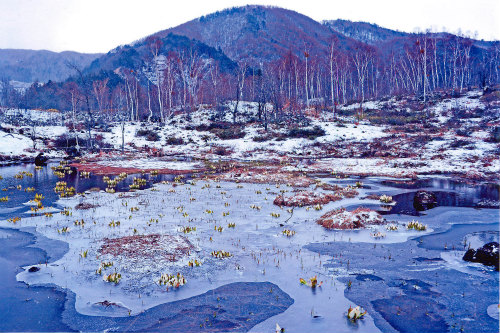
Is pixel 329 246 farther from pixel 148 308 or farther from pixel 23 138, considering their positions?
pixel 23 138

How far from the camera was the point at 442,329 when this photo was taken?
6.16 m

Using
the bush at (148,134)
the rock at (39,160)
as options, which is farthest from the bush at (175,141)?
the rock at (39,160)

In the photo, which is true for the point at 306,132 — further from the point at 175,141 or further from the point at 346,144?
the point at 175,141

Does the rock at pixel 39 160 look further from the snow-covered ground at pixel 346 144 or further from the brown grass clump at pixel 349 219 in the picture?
the brown grass clump at pixel 349 219

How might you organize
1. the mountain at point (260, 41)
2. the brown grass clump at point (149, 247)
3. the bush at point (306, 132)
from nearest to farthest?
1. the brown grass clump at point (149, 247)
2. the bush at point (306, 132)
3. the mountain at point (260, 41)

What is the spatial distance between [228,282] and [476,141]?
39472 mm

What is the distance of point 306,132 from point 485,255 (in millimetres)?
41834

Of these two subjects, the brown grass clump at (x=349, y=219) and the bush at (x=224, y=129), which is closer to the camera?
the brown grass clump at (x=349, y=219)

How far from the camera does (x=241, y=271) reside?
902 centimetres

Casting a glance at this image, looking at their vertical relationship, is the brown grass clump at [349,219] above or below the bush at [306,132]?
below

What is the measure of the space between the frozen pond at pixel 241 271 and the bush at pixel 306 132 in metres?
33.0

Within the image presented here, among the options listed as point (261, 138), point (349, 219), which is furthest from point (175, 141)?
point (349, 219)

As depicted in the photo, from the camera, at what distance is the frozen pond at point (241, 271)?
6.61 meters

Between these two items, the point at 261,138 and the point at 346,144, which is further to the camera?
the point at 261,138
